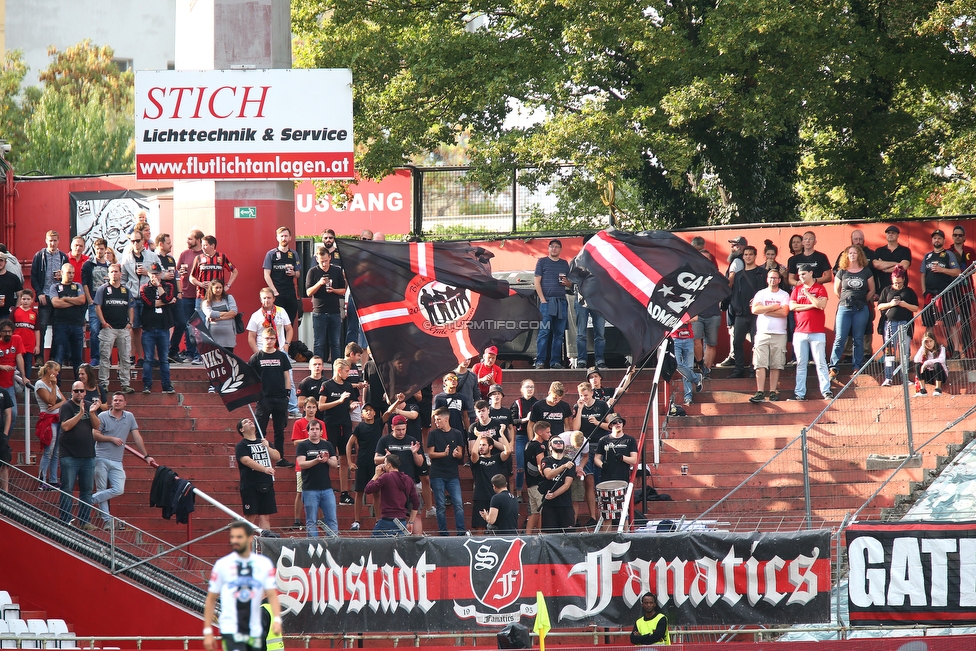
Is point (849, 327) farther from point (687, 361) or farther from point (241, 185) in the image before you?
point (241, 185)

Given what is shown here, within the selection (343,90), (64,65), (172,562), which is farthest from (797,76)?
(64,65)

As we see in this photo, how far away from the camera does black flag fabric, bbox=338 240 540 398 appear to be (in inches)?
644

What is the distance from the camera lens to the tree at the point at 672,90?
2344 cm

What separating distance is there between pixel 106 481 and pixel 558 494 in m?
6.35

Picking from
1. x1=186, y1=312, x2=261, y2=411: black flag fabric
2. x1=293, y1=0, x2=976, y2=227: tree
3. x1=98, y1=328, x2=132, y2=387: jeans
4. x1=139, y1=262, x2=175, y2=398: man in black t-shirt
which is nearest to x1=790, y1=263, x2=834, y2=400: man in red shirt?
x1=293, y1=0, x2=976, y2=227: tree

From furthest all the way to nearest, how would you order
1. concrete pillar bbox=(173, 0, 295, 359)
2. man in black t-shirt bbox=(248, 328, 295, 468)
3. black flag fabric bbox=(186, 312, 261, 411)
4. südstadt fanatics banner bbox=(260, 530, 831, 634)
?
concrete pillar bbox=(173, 0, 295, 359), man in black t-shirt bbox=(248, 328, 295, 468), black flag fabric bbox=(186, 312, 261, 411), südstadt fanatics banner bbox=(260, 530, 831, 634)

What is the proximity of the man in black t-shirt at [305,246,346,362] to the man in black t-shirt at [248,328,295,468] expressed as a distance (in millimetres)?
2130

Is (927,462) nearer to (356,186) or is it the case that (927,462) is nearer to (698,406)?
(698,406)

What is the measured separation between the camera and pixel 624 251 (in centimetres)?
1639

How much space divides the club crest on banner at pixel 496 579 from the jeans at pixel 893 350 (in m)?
6.67

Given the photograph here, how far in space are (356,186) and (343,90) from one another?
9.42 metres

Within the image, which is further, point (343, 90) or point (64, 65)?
point (64, 65)

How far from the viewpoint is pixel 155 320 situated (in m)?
20.0

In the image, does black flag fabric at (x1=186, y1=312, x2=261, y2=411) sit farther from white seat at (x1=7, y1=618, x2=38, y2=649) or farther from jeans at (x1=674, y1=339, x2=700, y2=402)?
jeans at (x1=674, y1=339, x2=700, y2=402)
